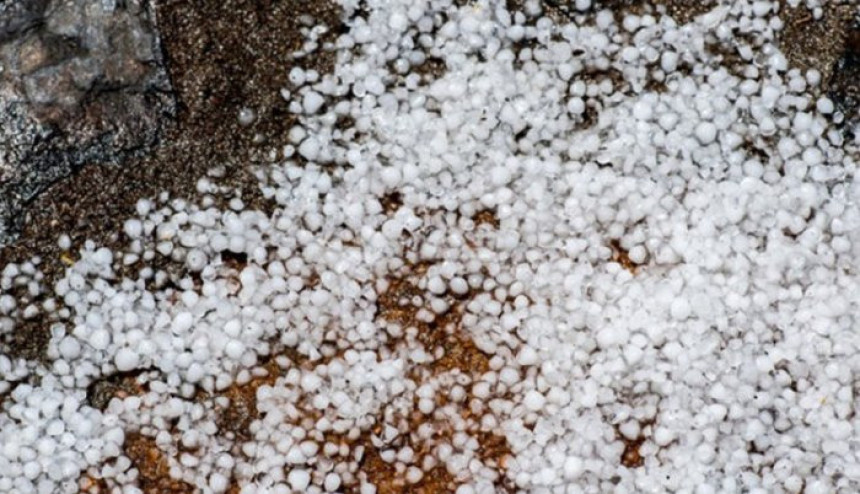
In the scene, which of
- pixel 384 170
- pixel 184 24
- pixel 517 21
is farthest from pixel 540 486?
pixel 184 24

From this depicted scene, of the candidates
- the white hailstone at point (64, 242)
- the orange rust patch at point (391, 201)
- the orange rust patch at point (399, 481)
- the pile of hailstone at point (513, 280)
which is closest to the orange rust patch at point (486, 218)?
the pile of hailstone at point (513, 280)

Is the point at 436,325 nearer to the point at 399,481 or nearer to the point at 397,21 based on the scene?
the point at 399,481

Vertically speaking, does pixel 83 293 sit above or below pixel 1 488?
above

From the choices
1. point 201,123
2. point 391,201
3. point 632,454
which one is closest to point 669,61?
point 391,201

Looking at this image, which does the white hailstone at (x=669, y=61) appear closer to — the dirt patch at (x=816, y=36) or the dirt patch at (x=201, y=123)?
the dirt patch at (x=816, y=36)

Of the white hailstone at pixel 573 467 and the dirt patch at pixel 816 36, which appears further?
the dirt patch at pixel 816 36

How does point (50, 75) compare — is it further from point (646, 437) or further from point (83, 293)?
point (646, 437)

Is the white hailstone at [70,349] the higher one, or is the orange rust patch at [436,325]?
the orange rust patch at [436,325]
